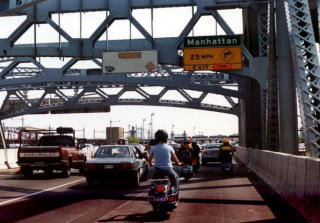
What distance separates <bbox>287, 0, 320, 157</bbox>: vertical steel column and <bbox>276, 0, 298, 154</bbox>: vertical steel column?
1943mm

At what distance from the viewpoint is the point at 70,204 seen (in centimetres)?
1173

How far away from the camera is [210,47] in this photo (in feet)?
98.1

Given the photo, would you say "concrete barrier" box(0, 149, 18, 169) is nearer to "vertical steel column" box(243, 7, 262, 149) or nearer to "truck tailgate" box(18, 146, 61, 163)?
"truck tailgate" box(18, 146, 61, 163)

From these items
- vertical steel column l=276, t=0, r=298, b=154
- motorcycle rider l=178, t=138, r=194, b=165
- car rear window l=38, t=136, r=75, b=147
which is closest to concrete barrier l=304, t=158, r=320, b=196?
motorcycle rider l=178, t=138, r=194, b=165

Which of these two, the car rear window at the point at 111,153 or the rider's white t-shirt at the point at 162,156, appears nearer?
the rider's white t-shirt at the point at 162,156

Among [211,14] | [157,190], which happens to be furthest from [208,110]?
[157,190]

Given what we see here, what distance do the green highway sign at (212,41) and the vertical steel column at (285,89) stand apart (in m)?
10.6

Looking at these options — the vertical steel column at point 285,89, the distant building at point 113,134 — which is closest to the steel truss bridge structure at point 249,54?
the vertical steel column at point 285,89

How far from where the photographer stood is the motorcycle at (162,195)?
9.23m

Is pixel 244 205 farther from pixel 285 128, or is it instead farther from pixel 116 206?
pixel 285 128

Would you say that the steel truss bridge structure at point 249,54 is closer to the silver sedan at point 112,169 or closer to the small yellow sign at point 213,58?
the small yellow sign at point 213,58

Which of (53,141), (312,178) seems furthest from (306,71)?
(53,141)

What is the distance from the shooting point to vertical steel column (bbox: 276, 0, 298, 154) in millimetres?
18297

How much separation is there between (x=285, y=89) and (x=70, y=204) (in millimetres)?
9950
